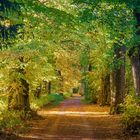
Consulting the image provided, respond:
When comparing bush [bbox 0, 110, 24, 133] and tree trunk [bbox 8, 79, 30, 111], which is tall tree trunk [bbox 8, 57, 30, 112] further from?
bush [bbox 0, 110, 24, 133]

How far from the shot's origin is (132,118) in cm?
1939

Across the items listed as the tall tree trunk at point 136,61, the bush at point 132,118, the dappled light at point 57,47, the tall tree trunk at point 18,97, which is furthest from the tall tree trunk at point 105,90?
the bush at point 132,118

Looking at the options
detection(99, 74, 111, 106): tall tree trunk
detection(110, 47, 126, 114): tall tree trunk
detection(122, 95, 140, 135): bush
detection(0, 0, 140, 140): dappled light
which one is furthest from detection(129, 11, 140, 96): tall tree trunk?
detection(99, 74, 111, 106): tall tree trunk

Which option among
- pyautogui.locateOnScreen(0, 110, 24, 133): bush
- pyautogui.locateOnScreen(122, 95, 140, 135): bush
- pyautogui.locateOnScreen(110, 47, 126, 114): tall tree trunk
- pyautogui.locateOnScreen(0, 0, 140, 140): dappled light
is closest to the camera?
pyautogui.locateOnScreen(0, 0, 140, 140): dappled light

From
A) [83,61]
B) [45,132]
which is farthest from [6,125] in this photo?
[83,61]

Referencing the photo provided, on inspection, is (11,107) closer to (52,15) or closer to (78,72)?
(52,15)

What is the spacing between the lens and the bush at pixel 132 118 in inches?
743

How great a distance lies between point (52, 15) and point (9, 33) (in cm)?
162

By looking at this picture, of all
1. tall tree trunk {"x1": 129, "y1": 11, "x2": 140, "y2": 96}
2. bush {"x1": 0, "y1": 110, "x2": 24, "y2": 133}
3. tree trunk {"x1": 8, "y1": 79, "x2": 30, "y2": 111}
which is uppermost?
tall tree trunk {"x1": 129, "y1": 11, "x2": 140, "y2": 96}

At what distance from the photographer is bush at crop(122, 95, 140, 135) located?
18.9m

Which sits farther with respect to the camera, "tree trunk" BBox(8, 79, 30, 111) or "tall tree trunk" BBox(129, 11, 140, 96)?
"tree trunk" BBox(8, 79, 30, 111)

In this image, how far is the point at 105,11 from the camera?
685 inches

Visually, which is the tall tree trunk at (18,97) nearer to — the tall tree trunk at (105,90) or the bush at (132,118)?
the bush at (132,118)

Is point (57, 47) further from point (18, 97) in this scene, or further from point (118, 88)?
point (118, 88)
